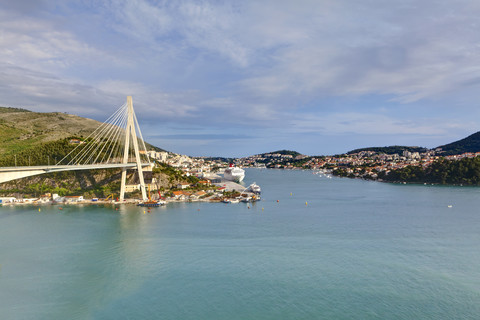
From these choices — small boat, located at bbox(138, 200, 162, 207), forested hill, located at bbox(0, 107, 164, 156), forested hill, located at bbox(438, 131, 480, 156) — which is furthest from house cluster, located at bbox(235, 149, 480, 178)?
forested hill, located at bbox(0, 107, 164, 156)

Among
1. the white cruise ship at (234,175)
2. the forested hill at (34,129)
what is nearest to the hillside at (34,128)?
the forested hill at (34,129)

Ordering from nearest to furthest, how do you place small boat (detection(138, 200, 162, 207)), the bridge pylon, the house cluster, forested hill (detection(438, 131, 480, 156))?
small boat (detection(138, 200, 162, 207)) → the bridge pylon → the house cluster → forested hill (detection(438, 131, 480, 156))

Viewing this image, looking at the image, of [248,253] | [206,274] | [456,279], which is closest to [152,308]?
[206,274]

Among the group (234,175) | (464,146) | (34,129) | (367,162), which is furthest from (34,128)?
(464,146)

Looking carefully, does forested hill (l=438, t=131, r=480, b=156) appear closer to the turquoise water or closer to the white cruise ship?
the white cruise ship

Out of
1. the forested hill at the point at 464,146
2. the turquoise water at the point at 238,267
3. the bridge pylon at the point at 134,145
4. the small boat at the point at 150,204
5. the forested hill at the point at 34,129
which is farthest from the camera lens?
the forested hill at the point at 464,146

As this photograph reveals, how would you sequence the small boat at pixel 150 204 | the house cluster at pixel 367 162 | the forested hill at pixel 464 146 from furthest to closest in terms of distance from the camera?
1. the forested hill at pixel 464 146
2. the house cluster at pixel 367 162
3. the small boat at pixel 150 204

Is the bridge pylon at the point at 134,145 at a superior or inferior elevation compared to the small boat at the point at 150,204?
superior

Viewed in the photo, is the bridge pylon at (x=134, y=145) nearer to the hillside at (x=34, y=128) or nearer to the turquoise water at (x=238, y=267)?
the turquoise water at (x=238, y=267)
